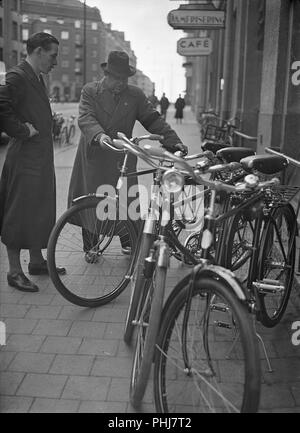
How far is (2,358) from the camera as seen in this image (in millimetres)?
3381

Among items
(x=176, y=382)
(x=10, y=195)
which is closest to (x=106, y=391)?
(x=176, y=382)

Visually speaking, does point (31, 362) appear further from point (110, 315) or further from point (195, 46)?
point (195, 46)

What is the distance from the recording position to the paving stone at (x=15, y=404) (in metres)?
2.80

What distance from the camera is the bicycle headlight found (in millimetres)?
2590

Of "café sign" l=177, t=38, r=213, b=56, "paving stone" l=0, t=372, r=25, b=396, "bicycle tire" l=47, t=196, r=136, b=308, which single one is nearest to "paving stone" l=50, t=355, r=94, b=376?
"paving stone" l=0, t=372, r=25, b=396

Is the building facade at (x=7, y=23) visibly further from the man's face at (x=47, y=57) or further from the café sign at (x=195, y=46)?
the café sign at (x=195, y=46)

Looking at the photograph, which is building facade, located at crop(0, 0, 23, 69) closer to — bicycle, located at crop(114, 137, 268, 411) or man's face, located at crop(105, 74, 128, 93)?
man's face, located at crop(105, 74, 128, 93)

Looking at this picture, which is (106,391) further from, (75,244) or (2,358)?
(75,244)

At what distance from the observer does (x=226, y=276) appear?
240 cm

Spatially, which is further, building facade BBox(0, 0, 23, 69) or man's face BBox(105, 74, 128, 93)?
man's face BBox(105, 74, 128, 93)

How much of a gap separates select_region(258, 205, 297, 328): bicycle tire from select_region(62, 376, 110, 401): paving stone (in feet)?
3.61

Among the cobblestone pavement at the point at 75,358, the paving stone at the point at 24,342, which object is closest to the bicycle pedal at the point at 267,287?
the cobblestone pavement at the point at 75,358

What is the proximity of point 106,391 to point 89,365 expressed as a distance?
1.11 feet

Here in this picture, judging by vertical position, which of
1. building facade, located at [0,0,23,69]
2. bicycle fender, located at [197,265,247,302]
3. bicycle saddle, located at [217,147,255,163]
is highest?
building facade, located at [0,0,23,69]
